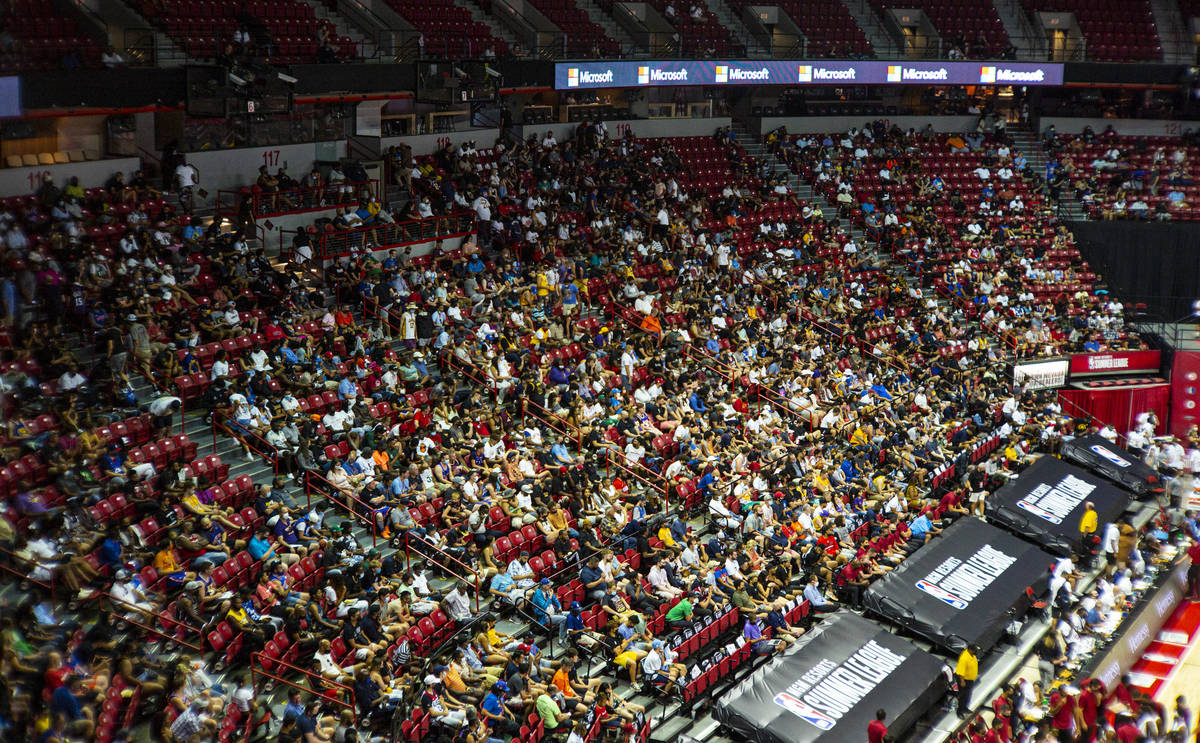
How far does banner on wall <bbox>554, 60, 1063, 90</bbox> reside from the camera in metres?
27.6

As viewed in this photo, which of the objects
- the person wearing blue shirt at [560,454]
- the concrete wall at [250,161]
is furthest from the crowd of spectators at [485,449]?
the concrete wall at [250,161]

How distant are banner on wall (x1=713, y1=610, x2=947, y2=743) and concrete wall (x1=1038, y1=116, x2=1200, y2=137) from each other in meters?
26.4

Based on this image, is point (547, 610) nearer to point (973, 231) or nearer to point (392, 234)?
point (392, 234)

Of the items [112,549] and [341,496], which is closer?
[112,549]

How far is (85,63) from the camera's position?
15367 millimetres

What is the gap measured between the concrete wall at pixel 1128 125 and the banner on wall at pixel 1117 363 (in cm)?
1074

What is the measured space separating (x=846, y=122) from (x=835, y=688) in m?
24.5

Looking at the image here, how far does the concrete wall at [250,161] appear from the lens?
21281 millimetres

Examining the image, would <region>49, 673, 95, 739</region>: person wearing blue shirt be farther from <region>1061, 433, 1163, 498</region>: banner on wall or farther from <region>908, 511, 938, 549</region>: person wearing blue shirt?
<region>1061, 433, 1163, 498</region>: banner on wall

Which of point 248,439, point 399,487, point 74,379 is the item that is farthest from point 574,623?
point 74,379

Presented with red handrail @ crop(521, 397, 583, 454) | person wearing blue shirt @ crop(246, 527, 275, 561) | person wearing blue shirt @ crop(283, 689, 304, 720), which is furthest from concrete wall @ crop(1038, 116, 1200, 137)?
person wearing blue shirt @ crop(283, 689, 304, 720)

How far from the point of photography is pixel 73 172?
61.8ft

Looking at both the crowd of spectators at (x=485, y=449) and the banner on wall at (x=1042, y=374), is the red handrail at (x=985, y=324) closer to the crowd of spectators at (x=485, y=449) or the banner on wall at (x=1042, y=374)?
the crowd of spectators at (x=485, y=449)

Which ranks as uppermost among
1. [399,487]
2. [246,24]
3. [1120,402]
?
[246,24]
